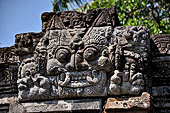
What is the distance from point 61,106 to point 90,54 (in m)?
0.79

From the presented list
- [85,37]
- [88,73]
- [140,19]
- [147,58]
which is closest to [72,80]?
[88,73]

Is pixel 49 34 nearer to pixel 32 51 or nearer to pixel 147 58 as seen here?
pixel 32 51

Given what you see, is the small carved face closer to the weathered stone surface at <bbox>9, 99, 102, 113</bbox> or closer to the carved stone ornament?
the carved stone ornament

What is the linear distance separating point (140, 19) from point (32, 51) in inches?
287

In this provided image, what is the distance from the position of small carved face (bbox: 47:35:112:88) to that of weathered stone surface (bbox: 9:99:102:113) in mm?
225

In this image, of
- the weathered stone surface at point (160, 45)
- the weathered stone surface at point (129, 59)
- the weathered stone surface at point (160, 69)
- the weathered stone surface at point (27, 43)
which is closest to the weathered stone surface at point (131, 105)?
the weathered stone surface at point (129, 59)

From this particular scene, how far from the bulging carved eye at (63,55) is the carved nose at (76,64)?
0.07 meters

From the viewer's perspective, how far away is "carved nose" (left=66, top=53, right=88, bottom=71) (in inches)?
226

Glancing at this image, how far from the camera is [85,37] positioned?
230 inches

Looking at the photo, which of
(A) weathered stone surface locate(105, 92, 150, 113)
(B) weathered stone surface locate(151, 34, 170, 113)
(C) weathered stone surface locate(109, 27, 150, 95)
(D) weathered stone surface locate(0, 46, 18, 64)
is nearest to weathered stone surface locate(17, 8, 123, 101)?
(C) weathered stone surface locate(109, 27, 150, 95)

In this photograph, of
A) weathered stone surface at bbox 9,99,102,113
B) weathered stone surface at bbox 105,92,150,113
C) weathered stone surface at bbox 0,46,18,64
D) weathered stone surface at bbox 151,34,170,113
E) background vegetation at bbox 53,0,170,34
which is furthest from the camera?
background vegetation at bbox 53,0,170,34

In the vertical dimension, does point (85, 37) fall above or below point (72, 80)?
above

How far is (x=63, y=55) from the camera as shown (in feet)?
19.0

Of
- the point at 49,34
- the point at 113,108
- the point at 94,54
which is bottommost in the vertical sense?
the point at 113,108
